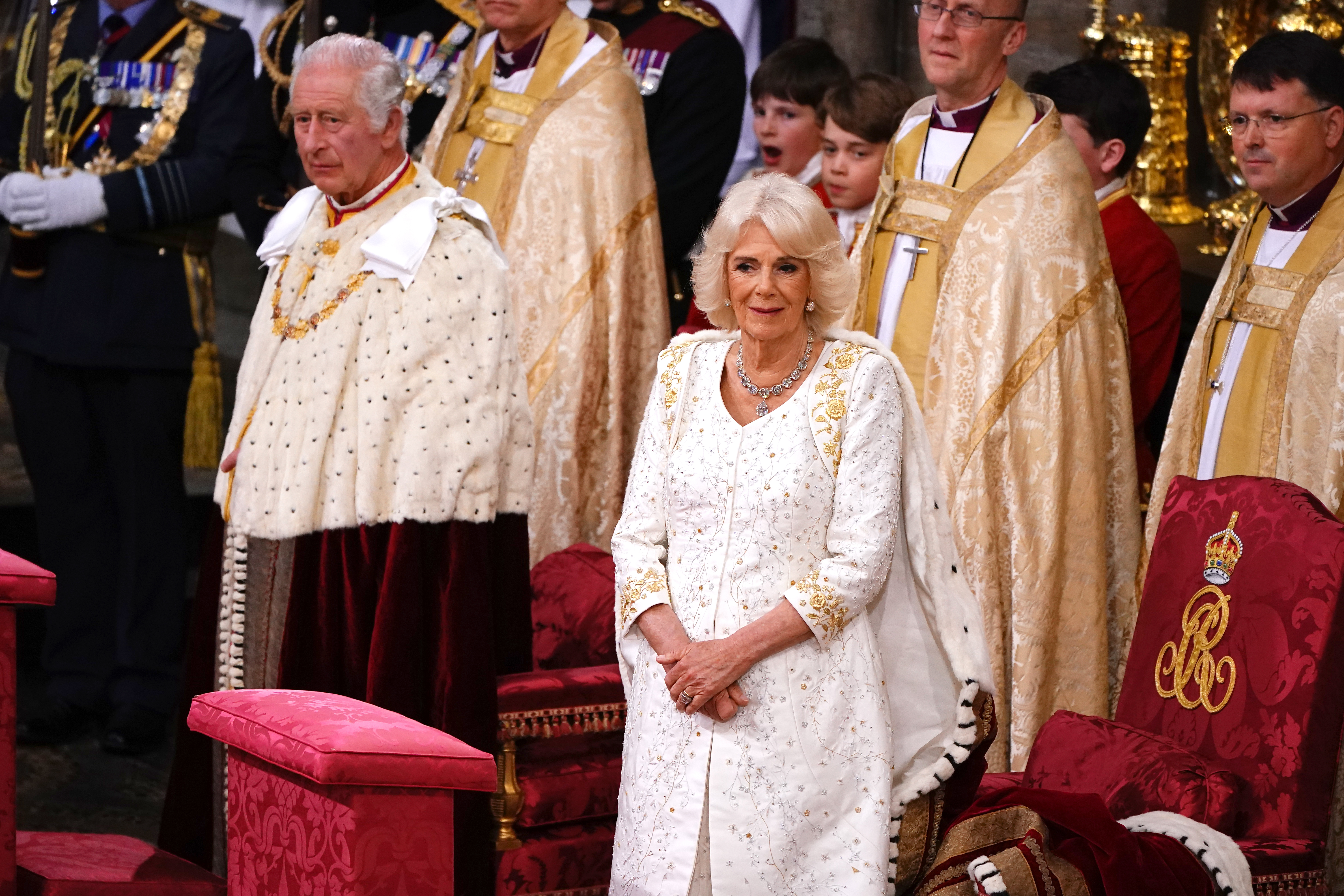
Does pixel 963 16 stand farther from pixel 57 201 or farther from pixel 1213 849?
pixel 57 201

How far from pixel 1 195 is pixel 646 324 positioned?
210 centimetres

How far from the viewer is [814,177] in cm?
554

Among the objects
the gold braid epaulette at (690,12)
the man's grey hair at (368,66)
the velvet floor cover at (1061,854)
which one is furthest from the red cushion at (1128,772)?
the gold braid epaulette at (690,12)

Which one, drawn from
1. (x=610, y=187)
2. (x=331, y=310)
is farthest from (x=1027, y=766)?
(x=610, y=187)

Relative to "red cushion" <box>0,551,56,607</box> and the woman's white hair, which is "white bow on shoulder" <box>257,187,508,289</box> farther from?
"red cushion" <box>0,551,56,607</box>

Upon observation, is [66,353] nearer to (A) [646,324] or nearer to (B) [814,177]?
(A) [646,324]

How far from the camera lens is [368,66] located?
13.7ft

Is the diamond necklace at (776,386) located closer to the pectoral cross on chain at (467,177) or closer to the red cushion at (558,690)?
the red cushion at (558,690)

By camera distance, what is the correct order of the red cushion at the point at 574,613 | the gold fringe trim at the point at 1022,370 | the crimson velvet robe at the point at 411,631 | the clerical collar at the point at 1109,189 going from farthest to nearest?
1. the clerical collar at the point at 1109,189
2. the gold fringe trim at the point at 1022,370
3. the red cushion at the point at 574,613
4. the crimson velvet robe at the point at 411,631

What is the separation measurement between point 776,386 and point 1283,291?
157cm

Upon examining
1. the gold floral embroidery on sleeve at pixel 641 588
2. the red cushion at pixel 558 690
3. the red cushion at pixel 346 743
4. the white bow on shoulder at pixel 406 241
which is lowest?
the red cushion at pixel 558 690

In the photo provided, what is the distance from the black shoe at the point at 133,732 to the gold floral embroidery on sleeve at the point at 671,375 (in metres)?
2.76

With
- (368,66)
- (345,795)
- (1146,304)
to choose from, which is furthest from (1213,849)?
(368,66)

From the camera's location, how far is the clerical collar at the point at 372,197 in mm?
Answer: 4238
